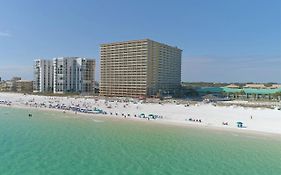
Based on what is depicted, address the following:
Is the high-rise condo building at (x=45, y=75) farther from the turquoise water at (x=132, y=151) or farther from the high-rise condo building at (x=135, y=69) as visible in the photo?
the turquoise water at (x=132, y=151)

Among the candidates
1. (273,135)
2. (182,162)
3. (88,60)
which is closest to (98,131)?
(182,162)

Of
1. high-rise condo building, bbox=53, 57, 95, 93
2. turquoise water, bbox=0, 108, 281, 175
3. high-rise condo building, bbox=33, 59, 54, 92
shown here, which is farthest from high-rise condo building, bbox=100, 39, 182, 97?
turquoise water, bbox=0, 108, 281, 175

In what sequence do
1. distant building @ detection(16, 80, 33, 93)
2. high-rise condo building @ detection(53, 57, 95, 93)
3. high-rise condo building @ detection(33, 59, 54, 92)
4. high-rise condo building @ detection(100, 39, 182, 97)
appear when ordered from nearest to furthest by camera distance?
high-rise condo building @ detection(100, 39, 182, 97)
high-rise condo building @ detection(53, 57, 95, 93)
high-rise condo building @ detection(33, 59, 54, 92)
distant building @ detection(16, 80, 33, 93)

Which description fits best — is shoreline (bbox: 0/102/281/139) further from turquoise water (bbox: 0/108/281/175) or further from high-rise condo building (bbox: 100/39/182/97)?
high-rise condo building (bbox: 100/39/182/97)

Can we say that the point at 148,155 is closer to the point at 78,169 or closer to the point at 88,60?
the point at 78,169

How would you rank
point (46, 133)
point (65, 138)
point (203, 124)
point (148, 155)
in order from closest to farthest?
1. point (148, 155)
2. point (65, 138)
3. point (46, 133)
4. point (203, 124)

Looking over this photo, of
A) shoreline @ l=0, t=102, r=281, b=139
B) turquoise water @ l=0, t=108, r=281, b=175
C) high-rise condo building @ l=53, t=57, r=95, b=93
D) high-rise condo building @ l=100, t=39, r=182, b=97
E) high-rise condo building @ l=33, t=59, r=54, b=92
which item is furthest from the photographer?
high-rise condo building @ l=33, t=59, r=54, b=92

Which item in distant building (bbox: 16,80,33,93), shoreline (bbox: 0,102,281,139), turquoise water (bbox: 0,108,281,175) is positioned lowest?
turquoise water (bbox: 0,108,281,175)

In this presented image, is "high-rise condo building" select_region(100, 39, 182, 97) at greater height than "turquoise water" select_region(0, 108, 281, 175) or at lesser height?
greater
